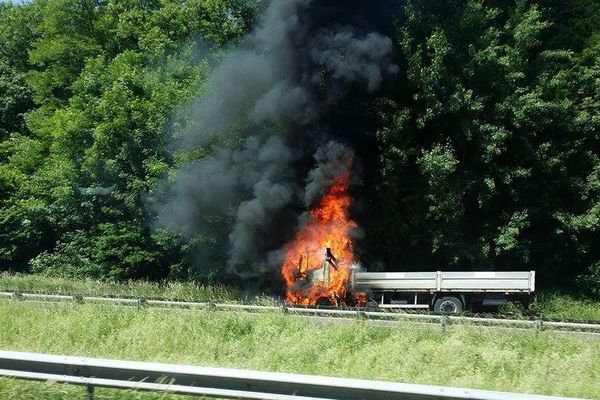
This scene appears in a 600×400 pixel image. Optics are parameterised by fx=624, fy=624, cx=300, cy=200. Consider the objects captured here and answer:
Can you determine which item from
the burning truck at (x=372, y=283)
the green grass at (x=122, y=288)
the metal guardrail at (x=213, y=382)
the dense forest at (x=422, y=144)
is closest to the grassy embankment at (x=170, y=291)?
the green grass at (x=122, y=288)

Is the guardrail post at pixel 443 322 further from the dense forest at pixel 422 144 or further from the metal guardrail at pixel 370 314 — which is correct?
the dense forest at pixel 422 144

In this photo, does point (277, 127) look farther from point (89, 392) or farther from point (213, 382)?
point (213, 382)

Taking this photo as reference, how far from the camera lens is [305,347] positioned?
1030cm

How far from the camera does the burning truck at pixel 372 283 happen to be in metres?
19.6

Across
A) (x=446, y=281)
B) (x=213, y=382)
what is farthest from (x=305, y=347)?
(x=446, y=281)

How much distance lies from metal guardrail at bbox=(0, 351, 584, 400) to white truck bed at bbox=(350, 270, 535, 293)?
15425mm

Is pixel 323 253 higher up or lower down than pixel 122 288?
higher up

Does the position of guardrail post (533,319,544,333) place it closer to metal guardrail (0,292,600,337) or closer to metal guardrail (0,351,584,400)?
metal guardrail (0,292,600,337)

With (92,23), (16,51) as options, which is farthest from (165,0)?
(16,51)

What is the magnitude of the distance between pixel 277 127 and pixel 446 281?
332 inches

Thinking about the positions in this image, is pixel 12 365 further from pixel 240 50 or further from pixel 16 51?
Answer: pixel 16 51

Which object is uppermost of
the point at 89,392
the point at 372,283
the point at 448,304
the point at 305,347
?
the point at 372,283

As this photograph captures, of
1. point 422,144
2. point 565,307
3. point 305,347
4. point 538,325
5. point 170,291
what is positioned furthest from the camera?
→ point 422,144

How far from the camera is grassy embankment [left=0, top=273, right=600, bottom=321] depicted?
2155cm
